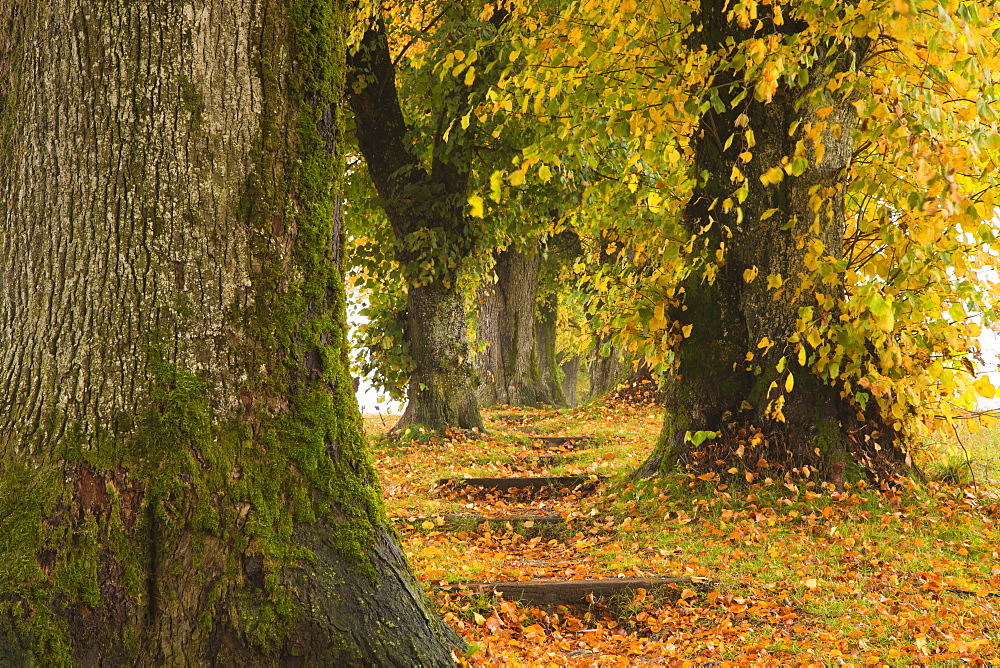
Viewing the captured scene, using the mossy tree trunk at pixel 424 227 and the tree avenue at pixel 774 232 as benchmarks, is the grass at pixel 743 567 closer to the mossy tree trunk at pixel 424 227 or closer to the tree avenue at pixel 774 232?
the tree avenue at pixel 774 232

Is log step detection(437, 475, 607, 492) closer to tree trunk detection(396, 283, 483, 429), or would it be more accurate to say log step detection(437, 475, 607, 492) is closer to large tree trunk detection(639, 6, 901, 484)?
large tree trunk detection(639, 6, 901, 484)

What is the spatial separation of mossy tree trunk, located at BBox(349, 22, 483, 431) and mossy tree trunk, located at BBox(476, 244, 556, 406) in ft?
14.8

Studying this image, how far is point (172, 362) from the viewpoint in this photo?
9.89 ft

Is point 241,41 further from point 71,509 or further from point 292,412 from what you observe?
point 71,509

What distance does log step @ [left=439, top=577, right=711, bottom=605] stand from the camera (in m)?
4.82

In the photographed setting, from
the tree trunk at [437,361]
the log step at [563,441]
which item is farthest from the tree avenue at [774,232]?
the tree trunk at [437,361]

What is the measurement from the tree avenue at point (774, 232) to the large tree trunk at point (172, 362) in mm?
3262

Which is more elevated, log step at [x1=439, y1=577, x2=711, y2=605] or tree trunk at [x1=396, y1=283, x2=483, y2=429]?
tree trunk at [x1=396, y1=283, x2=483, y2=429]

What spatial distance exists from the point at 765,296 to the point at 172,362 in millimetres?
5002

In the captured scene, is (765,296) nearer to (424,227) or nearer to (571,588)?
(571,588)

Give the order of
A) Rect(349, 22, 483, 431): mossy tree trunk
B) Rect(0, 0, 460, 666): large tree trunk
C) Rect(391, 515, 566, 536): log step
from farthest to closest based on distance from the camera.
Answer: Rect(349, 22, 483, 431): mossy tree trunk
Rect(391, 515, 566, 536): log step
Rect(0, 0, 460, 666): large tree trunk

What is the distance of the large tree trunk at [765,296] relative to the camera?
21.3 ft

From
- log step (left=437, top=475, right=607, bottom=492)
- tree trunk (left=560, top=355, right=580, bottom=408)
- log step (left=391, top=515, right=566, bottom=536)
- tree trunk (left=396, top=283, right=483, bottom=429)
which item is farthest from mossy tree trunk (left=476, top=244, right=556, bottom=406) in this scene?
tree trunk (left=560, top=355, right=580, bottom=408)

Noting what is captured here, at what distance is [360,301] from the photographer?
41.7 feet
